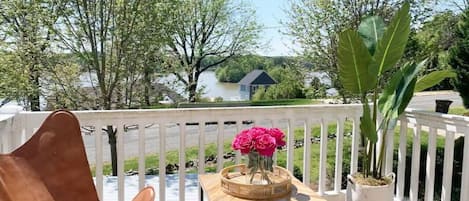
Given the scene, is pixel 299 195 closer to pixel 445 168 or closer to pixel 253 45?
pixel 445 168

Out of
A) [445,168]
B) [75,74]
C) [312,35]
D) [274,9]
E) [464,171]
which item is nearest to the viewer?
[464,171]

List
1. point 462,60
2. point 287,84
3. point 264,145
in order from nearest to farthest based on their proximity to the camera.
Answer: point 264,145, point 462,60, point 287,84

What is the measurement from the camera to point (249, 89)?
6.74m

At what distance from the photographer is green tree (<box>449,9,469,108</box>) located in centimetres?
477

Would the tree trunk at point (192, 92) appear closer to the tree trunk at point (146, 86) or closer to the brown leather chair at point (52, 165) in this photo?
the tree trunk at point (146, 86)

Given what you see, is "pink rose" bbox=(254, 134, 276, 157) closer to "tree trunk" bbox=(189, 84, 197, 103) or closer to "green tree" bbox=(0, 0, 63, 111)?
"green tree" bbox=(0, 0, 63, 111)

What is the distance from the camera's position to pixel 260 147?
1876 mm

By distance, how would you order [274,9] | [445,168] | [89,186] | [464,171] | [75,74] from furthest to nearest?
Result: [274,9] < [75,74] < [445,168] < [464,171] < [89,186]

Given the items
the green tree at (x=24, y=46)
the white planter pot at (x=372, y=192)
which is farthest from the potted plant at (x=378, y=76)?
the green tree at (x=24, y=46)

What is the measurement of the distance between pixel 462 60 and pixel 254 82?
3.15m

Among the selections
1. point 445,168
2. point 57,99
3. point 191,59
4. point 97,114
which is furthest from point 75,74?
point 445,168

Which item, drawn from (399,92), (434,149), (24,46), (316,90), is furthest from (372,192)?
(24,46)

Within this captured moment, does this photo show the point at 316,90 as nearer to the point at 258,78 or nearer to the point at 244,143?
the point at 258,78

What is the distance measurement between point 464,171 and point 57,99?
4.46 m
